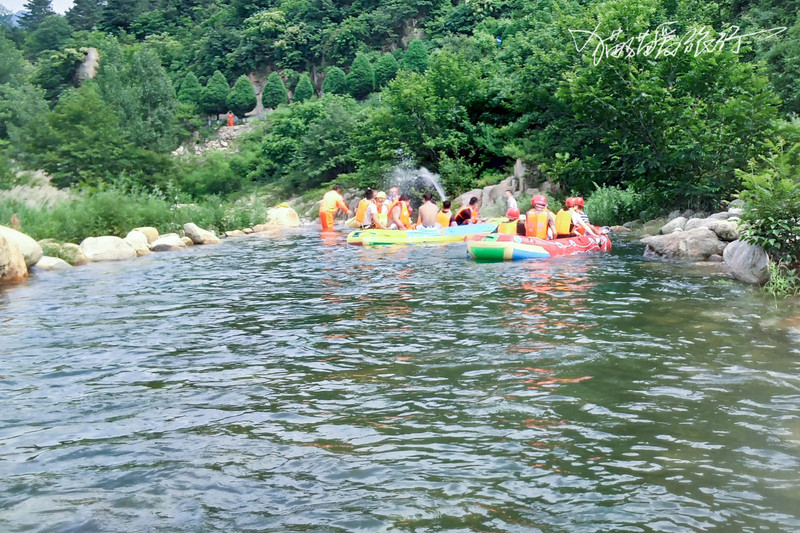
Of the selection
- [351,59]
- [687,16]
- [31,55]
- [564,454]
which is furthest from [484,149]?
[31,55]

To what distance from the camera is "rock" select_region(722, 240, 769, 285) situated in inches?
437

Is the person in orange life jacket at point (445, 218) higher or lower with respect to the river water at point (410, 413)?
higher

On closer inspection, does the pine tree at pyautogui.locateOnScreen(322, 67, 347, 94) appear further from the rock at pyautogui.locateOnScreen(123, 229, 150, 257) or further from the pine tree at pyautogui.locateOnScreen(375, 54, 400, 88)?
the rock at pyautogui.locateOnScreen(123, 229, 150, 257)

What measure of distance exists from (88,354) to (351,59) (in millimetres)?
60999

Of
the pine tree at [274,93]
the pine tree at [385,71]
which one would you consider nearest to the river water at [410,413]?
the pine tree at [385,71]

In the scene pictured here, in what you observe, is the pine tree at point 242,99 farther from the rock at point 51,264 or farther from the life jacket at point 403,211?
the rock at point 51,264

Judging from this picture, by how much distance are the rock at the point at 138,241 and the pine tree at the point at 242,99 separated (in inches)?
1635

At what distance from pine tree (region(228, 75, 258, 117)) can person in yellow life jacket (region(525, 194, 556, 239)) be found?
48.7 metres

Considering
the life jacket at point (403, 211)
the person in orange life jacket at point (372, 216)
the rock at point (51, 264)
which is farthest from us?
the life jacket at point (403, 211)

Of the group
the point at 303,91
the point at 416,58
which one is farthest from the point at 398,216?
the point at 303,91

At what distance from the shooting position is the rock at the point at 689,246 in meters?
14.6

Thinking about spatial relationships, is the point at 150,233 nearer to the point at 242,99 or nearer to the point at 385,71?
the point at 385,71

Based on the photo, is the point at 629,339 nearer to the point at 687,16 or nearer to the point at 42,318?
the point at 42,318

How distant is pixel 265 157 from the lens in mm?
45438
